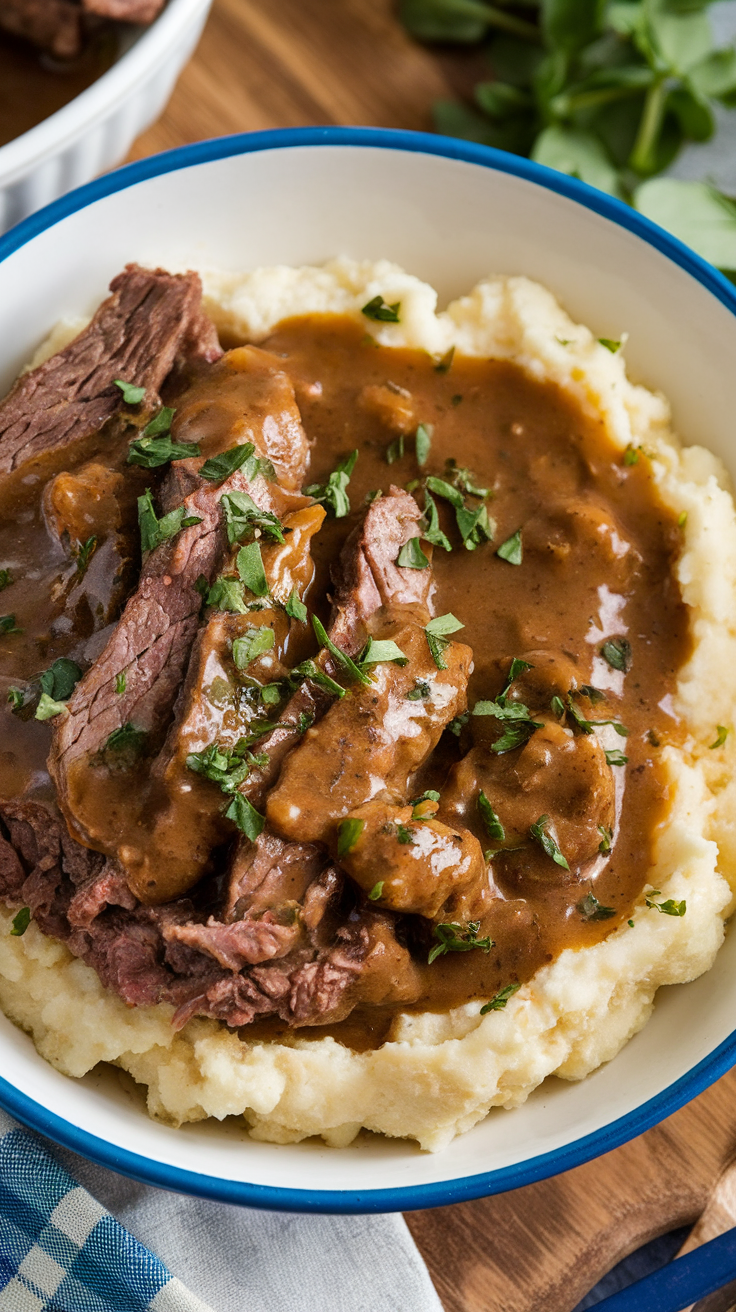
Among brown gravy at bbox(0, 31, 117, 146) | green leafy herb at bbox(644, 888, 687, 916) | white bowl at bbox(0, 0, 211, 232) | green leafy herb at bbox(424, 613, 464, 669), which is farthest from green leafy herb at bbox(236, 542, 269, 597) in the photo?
brown gravy at bbox(0, 31, 117, 146)

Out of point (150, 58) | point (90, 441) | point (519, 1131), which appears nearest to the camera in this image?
point (519, 1131)

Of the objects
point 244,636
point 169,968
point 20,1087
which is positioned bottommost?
point 20,1087

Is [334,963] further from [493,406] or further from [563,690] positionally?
[493,406]

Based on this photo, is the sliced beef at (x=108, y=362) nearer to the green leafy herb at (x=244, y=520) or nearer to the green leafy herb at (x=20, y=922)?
the green leafy herb at (x=244, y=520)

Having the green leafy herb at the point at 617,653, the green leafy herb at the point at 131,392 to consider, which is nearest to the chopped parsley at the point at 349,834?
the green leafy herb at the point at 617,653

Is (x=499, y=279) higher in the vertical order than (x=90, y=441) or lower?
higher

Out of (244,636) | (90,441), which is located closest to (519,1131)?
(244,636)
